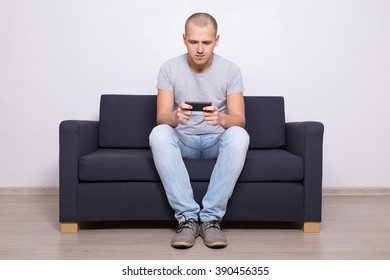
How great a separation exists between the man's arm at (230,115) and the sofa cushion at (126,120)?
0.64m

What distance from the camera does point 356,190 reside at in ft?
10.7

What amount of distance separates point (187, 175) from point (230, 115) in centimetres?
39

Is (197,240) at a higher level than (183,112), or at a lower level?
lower

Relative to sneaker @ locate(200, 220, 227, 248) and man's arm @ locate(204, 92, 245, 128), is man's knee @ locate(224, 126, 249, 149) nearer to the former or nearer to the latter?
man's arm @ locate(204, 92, 245, 128)

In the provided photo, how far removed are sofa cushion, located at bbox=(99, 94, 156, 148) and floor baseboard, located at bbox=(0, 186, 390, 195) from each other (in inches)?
32.7

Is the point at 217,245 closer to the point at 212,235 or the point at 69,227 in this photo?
the point at 212,235

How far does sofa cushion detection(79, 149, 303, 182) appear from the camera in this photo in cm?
215

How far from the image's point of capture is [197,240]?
1.99m

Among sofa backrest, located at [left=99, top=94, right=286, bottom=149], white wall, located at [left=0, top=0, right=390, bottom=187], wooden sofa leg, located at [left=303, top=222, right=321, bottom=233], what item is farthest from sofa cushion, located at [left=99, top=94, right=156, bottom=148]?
wooden sofa leg, located at [left=303, top=222, right=321, bottom=233]

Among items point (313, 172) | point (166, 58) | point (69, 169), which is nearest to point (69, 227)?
point (69, 169)

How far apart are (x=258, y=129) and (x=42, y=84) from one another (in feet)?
5.37

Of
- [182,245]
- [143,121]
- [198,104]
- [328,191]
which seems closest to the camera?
[182,245]
